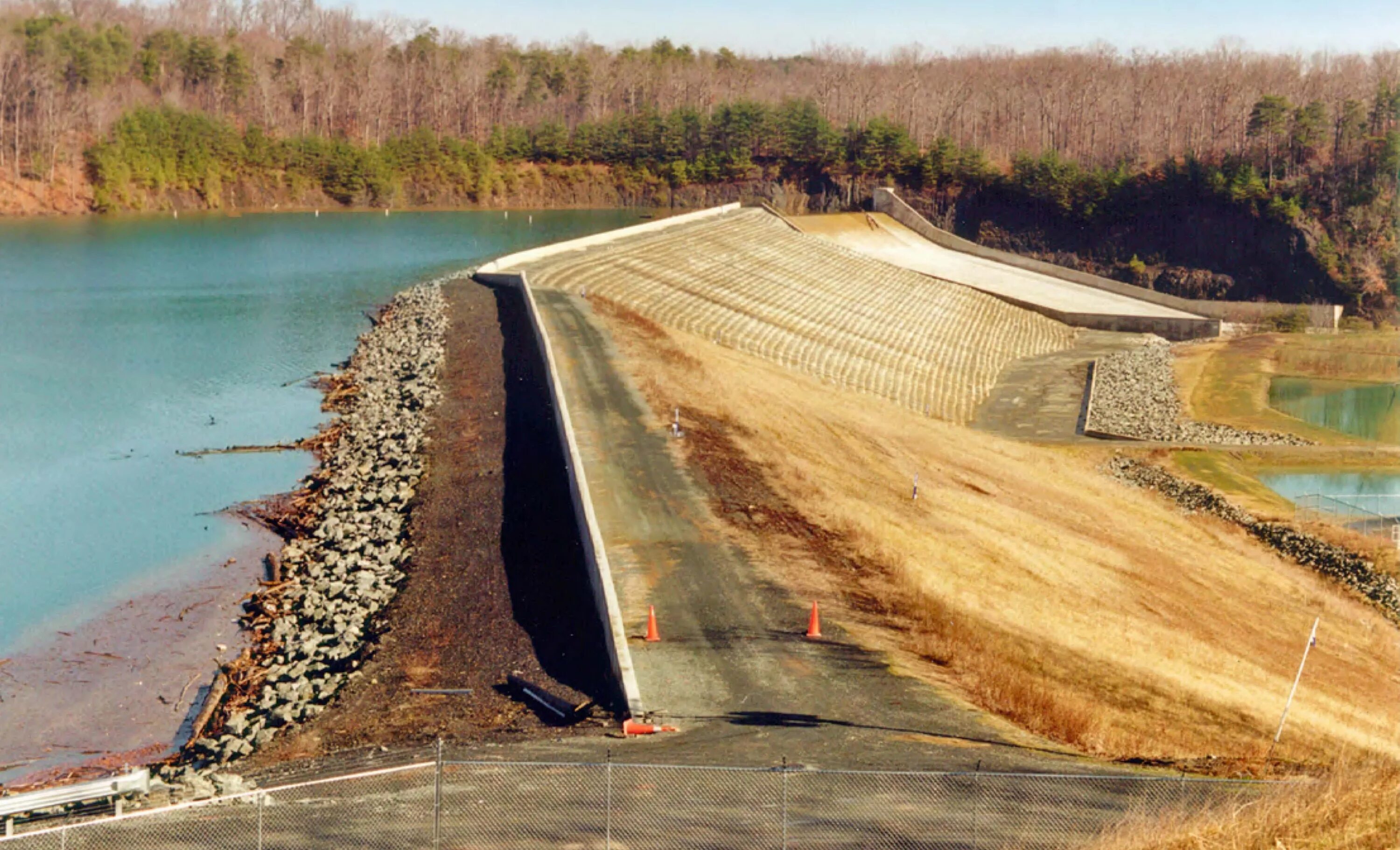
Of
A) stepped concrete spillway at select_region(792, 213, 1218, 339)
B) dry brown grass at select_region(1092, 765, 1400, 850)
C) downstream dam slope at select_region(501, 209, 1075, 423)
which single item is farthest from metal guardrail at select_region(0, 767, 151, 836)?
stepped concrete spillway at select_region(792, 213, 1218, 339)

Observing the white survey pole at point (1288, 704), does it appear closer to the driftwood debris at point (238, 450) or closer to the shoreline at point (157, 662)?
the shoreline at point (157, 662)

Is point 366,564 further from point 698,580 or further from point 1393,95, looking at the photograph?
point 1393,95

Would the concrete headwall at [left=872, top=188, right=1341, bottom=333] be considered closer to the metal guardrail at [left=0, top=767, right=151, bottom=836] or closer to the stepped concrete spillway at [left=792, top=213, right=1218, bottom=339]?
the stepped concrete spillway at [left=792, top=213, right=1218, bottom=339]

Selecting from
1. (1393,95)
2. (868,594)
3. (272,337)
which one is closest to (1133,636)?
(868,594)

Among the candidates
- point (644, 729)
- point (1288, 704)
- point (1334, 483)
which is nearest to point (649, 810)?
point (644, 729)

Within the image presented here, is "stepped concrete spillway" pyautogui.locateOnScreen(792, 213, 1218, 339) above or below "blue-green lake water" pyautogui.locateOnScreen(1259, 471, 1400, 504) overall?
above

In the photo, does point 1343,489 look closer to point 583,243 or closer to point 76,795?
point 76,795

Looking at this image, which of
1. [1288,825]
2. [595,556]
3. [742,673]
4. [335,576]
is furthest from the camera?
[335,576]
